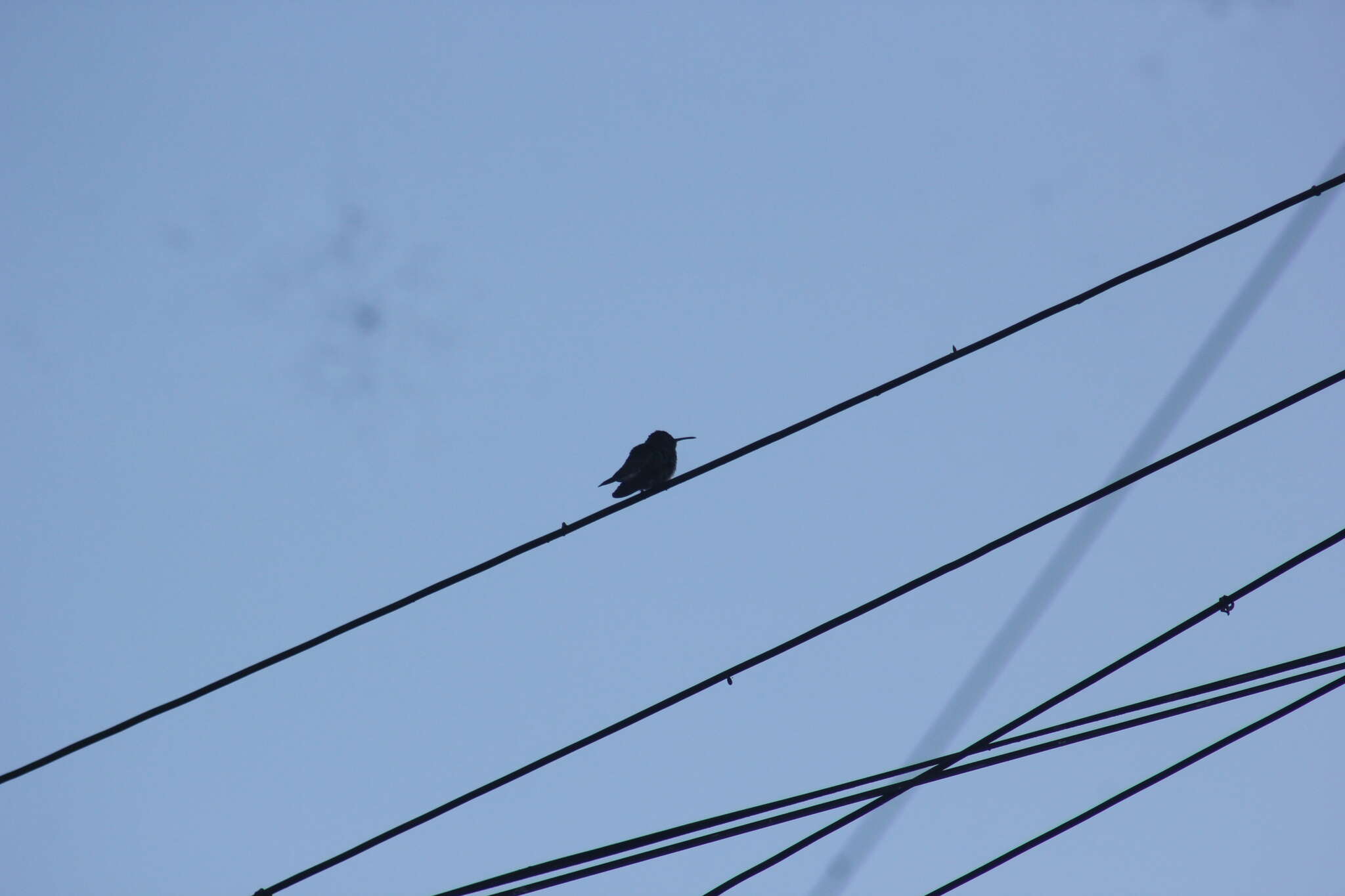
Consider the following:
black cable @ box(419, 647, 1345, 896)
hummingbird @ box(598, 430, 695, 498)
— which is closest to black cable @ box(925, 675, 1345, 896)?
black cable @ box(419, 647, 1345, 896)

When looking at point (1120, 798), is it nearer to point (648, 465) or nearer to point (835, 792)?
point (835, 792)

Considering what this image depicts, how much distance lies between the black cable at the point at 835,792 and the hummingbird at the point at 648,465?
6042 mm

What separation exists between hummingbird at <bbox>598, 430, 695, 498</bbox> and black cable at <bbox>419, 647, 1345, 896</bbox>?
6.04m

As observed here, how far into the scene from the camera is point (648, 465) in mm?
10562

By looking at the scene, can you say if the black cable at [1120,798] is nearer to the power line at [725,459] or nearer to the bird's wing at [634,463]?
the power line at [725,459]

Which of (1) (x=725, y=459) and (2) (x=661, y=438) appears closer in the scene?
(1) (x=725, y=459)

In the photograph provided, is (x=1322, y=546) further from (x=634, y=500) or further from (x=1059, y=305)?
(x=634, y=500)

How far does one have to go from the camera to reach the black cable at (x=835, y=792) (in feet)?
13.4

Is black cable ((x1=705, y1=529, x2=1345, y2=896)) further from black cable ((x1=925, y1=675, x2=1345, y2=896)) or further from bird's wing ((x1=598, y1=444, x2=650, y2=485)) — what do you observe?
bird's wing ((x1=598, y1=444, x2=650, y2=485))

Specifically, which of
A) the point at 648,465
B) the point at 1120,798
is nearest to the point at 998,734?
the point at 1120,798

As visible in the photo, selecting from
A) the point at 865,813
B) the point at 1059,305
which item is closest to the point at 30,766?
the point at 865,813

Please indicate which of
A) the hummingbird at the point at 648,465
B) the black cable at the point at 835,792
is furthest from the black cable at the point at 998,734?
the hummingbird at the point at 648,465

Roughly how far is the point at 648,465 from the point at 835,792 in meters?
6.48

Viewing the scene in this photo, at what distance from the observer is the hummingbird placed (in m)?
10.4
